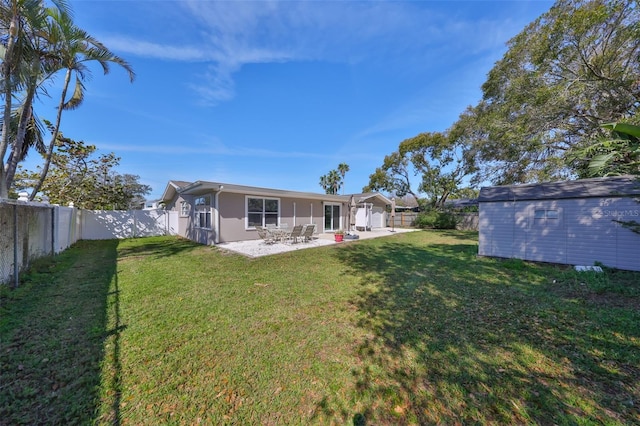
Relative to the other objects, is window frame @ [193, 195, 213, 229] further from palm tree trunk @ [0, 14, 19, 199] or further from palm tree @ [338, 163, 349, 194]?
palm tree @ [338, 163, 349, 194]

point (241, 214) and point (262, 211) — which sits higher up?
point (262, 211)

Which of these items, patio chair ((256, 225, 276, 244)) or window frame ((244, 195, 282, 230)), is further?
window frame ((244, 195, 282, 230))

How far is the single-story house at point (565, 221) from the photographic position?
6254mm

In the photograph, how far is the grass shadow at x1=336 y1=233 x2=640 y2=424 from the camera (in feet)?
6.82

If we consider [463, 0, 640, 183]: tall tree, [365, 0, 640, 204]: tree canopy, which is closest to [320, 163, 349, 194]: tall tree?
[365, 0, 640, 204]: tree canopy

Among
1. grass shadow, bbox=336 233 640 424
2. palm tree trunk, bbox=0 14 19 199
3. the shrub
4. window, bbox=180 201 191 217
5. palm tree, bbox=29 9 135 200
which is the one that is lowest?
grass shadow, bbox=336 233 640 424

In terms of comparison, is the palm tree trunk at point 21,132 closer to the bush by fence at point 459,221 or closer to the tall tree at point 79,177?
the tall tree at point 79,177

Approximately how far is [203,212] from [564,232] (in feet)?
45.9

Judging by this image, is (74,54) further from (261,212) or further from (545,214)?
(545,214)

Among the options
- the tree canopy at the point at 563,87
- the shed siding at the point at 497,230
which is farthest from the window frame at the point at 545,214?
the tree canopy at the point at 563,87

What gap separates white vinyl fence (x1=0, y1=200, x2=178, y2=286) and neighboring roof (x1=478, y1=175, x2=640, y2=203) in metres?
12.3

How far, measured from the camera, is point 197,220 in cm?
1258

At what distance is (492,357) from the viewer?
2.79m

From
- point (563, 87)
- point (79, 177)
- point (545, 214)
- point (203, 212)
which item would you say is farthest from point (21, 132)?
point (563, 87)
